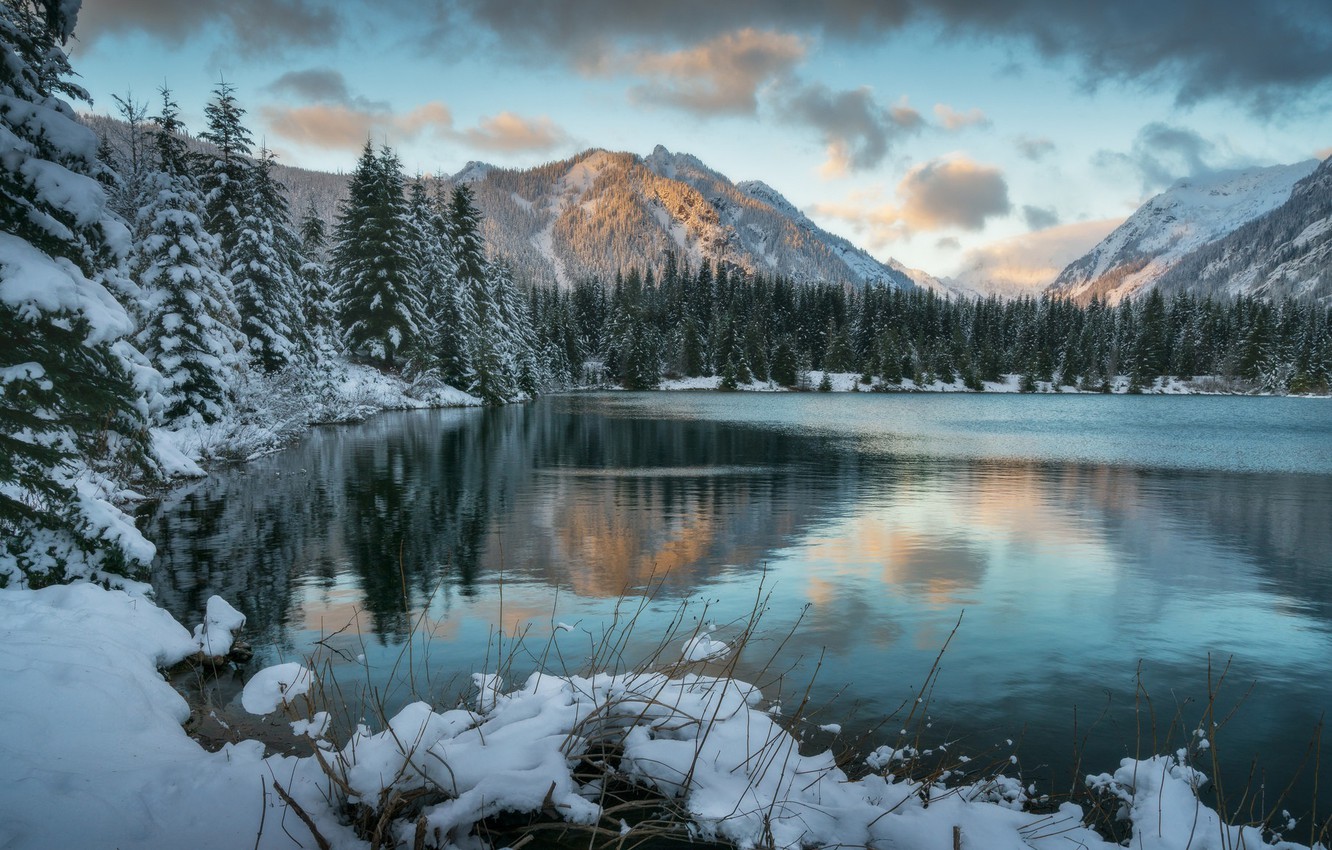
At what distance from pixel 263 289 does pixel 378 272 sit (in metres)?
12.2

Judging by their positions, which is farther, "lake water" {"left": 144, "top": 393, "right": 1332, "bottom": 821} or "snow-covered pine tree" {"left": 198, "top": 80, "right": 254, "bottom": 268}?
"snow-covered pine tree" {"left": 198, "top": 80, "right": 254, "bottom": 268}

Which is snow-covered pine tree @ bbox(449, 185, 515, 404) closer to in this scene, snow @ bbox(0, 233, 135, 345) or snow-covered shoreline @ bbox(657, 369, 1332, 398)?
snow @ bbox(0, 233, 135, 345)

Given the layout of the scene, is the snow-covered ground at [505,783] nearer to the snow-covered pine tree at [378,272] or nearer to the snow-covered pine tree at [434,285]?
the snow-covered pine tree at [378,272]

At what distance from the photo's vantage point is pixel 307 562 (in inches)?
456

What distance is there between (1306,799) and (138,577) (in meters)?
11.8

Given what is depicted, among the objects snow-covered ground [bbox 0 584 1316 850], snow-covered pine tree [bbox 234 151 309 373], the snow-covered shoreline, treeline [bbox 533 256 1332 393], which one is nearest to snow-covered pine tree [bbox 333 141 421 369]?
snow-covered pine tree [bbox 234 151 309 373]

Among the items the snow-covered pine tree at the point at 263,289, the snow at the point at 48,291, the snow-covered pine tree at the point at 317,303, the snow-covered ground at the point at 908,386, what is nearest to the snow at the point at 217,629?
the snow at the point at 48,291

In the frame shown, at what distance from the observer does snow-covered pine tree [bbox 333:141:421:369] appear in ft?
145

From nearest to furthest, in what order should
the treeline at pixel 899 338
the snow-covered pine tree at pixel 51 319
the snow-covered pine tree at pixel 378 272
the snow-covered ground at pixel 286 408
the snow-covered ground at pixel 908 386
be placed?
1. the snow-covered pine tree at pixel 51 319
2. the snow-covered ground at pixel 286 408
3. the snow-covered pine tree at pixel 378 272
4. the treeline at pixel 899 338
5. the snow-covered ground at pixel 908 386

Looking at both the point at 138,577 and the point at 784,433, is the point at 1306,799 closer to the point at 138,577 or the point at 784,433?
the point at 138,577

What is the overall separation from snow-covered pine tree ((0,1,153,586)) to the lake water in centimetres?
188

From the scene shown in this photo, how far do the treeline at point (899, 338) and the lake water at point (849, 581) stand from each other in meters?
80.6

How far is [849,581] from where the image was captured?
1092cm

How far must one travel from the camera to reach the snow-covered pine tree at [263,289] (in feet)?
102
